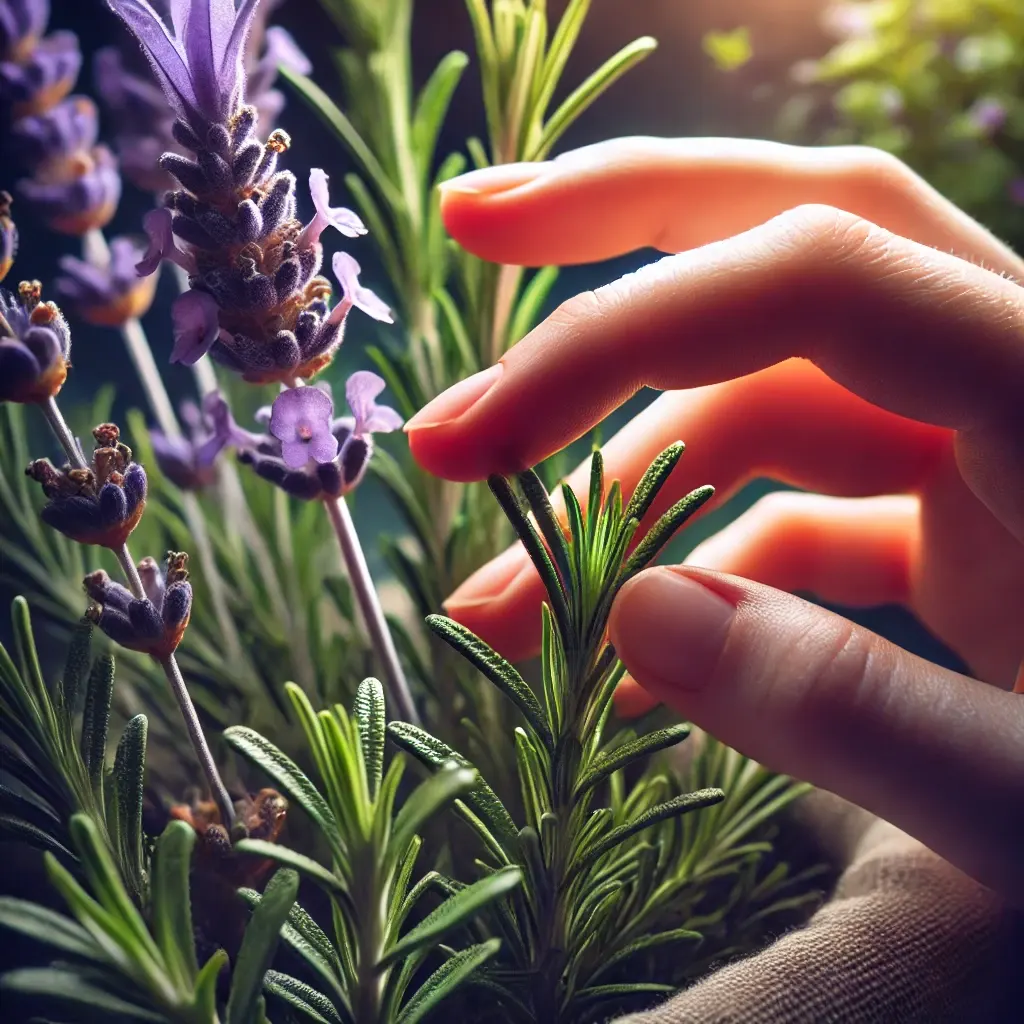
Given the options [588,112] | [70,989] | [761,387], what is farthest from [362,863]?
[588,112]

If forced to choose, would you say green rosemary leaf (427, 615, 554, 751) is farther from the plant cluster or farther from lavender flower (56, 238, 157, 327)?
lavender flower (56, 238, 157, 327)

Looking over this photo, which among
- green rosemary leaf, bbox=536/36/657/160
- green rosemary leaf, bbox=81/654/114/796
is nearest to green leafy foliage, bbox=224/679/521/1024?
green rosemary leaf, bbox=81/654/114/796

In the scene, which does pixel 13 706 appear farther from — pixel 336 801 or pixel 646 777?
pixel 646 777

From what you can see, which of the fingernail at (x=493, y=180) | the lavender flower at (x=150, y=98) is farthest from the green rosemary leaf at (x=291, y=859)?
the lavender flower at (x=150, y=98)

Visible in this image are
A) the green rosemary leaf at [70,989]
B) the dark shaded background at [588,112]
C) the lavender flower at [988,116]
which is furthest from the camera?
the lavender flower at [988,116]

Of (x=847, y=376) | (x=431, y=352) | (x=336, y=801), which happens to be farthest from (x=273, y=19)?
(x=336, y=801)

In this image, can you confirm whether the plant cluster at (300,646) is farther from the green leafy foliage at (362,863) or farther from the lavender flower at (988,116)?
the lavender flower at (988,116)

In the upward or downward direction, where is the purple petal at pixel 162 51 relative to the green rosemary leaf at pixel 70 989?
upward
